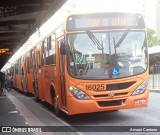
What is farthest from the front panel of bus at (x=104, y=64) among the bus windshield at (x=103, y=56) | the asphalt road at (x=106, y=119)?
the asphalt road at (x=106, y=119)

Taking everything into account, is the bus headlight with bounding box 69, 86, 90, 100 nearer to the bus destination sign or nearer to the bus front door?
the bus front door

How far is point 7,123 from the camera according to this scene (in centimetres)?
1173

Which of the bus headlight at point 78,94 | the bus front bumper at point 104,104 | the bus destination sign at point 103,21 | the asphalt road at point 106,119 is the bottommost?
the asphalt road at point 106,119

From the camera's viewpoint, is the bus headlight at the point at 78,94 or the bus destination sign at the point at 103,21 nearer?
the bus headlight at the point at 78,94

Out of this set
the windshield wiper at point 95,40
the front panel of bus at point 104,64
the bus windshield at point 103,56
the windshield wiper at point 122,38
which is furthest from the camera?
the windshield wiper at point 122,38

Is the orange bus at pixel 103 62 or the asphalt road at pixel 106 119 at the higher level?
the orange bus at pixel 103 62

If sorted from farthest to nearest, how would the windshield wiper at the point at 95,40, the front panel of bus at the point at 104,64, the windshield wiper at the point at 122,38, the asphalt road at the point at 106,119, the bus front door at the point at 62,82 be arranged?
the bus front door at the point at 62,82 < the windshield wiper at the point at 122,38 < the windshield wiper at the point at 95,40 < the front panel of bus at the point at 104,64 < the asphalt road at the point at 106,119

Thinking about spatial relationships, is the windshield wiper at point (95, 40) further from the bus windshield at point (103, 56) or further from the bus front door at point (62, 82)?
the bus front door at point (62, 82)

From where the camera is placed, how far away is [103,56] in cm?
1096

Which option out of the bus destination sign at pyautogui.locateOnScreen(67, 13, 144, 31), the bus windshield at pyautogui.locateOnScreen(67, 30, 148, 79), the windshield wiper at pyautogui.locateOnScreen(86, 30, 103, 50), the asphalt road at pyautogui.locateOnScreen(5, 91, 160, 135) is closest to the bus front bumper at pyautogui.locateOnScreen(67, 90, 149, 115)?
the asphalt road at pyautogui.locateOnScreen(5, 91, 160, 135)

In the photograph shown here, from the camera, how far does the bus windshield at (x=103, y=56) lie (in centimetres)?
1087

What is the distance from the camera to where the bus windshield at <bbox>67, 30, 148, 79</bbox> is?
10.9 metres

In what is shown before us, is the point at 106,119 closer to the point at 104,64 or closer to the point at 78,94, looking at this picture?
the point at 78,94

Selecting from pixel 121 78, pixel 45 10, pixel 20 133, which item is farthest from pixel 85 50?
pixel 45 10
